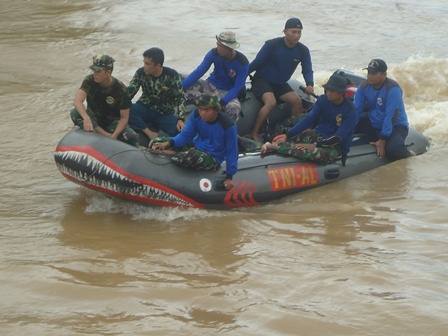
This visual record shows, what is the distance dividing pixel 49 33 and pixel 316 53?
5.35 m

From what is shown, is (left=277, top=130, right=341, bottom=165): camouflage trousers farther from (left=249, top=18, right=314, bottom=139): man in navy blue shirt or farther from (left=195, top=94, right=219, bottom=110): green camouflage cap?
(left=195, top=94, right=219, bottom=110): green camouflage cap

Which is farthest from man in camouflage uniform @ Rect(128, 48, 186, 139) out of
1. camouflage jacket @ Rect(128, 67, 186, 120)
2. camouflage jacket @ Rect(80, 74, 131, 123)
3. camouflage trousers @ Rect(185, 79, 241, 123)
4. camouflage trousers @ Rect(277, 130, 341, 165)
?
camouflage trousers @ Rect(277, 130, 341, 165)

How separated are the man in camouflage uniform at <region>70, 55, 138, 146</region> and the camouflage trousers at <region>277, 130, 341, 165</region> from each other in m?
1.63

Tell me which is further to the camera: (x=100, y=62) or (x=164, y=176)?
(x=164, y=176)

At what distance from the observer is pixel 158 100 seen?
866cm

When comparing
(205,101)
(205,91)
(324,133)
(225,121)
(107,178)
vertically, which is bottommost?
(107,178)

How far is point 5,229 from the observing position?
299 inches

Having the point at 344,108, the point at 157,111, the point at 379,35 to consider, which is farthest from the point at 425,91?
the point at 157,111

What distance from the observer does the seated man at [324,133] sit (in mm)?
8656

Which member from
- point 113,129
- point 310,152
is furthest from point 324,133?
point 113,129

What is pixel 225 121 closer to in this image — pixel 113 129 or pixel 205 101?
pixel 205 101

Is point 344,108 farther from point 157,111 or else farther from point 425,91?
point 425,91

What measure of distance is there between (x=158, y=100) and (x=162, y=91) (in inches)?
4.7

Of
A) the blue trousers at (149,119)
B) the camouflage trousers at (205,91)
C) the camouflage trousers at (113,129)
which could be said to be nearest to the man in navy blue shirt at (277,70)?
the camouflage trousers at (205,91)
